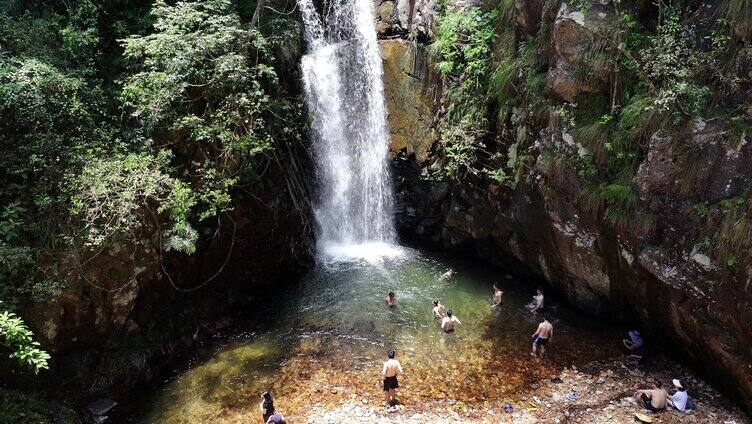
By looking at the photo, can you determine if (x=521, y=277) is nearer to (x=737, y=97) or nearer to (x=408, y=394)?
(x=408, y=394)

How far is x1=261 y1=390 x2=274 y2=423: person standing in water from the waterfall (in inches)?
295

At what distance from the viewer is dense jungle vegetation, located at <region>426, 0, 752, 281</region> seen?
25.2ft

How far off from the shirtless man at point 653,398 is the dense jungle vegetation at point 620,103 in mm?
2635

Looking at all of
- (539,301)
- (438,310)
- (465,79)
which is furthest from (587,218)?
(465,79)

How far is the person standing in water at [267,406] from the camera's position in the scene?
8.55 metres

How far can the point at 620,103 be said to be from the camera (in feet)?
30.2

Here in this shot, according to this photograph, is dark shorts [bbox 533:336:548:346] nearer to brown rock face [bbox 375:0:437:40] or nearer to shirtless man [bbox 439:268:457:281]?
shirtless man [bbox 439:268:457:281]

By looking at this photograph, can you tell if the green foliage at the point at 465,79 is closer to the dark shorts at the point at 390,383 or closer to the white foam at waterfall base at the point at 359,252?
the white foam at waterfall base at the point at 359,252

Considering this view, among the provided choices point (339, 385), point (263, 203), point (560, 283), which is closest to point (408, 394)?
point (339, 385)

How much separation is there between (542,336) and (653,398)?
2494 millimetres

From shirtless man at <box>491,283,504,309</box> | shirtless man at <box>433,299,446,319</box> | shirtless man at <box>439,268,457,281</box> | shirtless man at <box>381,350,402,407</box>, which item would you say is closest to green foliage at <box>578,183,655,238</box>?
shirtless man at <box>491,283,504,309</box>

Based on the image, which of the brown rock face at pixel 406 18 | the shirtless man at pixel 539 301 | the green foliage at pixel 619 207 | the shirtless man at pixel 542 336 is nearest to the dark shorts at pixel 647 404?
the shirtless man at pixel 542 336

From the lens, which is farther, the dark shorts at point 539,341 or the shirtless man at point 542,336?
the dark shorts at point 539,341

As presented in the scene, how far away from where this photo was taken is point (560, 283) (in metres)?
12.1
